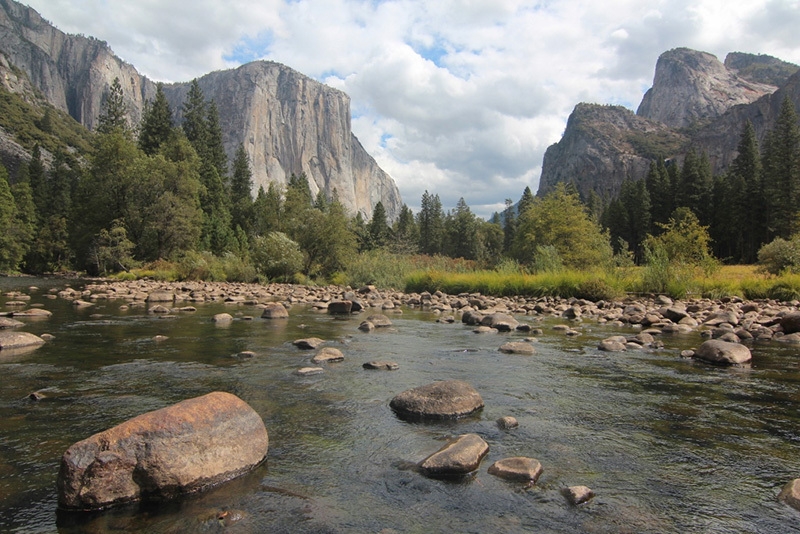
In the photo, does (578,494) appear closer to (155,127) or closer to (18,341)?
(18,341)

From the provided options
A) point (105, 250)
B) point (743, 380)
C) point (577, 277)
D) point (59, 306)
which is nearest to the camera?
point (743, 380)

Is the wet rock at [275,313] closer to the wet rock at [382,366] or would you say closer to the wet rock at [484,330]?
the wet rock at [484,330]

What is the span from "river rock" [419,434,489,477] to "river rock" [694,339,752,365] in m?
6.87

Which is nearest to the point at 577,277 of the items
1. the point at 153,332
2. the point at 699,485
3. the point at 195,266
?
the point at 153,332

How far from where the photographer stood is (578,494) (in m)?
3.86

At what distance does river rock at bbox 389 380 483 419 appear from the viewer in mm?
5991

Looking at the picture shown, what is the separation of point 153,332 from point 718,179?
3436 inches

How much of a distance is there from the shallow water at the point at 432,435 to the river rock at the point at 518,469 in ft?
0.30

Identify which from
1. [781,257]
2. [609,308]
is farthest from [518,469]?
[781,257]

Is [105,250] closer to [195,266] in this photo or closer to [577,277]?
[195,266]

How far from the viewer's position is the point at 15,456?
14.5 ft

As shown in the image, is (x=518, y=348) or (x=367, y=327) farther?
(x=367, y=327)

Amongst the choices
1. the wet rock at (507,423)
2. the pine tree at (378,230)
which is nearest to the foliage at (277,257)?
the wet rock at (507,423)

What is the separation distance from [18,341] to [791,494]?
41.0ft
